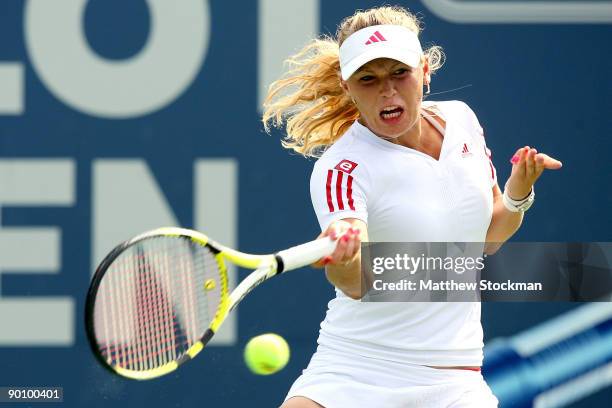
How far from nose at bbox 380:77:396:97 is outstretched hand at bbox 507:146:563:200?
1.17ft

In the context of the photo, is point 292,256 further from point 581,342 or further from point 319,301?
point 581,342

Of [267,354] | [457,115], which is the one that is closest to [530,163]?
[457,115]

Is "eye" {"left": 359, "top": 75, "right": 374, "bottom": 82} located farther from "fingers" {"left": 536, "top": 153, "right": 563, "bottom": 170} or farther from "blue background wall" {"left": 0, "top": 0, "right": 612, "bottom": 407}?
"blue background wall" {"left": 0, "top": 0, "right": 612, "bottom": 407}

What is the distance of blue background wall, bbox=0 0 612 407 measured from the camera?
470 centimetres

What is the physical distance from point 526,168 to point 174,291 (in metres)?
0.94

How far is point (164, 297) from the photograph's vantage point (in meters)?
3.05

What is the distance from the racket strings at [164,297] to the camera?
2.91 m

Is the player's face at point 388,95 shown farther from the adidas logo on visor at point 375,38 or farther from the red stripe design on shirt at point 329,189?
the red stripe design on shirt at point 329,189

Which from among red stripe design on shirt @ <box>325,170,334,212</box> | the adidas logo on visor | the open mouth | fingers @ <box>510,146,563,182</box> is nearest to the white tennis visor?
the adidas logo on visor

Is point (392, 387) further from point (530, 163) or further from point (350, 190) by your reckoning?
point (530, 163)

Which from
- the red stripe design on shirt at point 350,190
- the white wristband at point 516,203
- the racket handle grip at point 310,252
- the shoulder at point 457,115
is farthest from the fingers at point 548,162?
the racket handle grip at point 310,252

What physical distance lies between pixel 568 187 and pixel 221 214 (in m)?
1.28

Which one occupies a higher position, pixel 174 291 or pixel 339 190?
pixel 339 190

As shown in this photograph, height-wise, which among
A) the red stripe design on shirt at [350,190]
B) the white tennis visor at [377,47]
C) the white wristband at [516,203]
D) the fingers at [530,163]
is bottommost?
the white wristband at [516,203]
